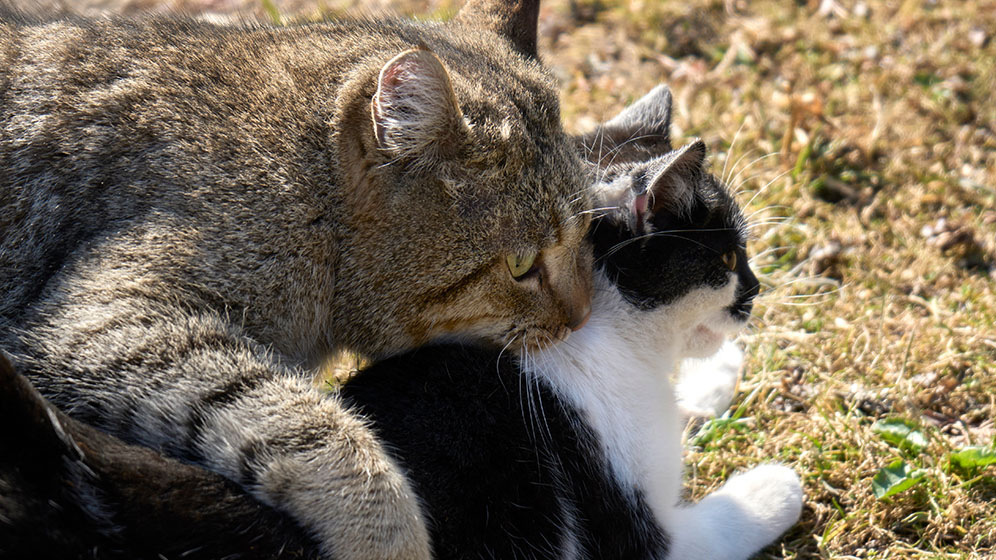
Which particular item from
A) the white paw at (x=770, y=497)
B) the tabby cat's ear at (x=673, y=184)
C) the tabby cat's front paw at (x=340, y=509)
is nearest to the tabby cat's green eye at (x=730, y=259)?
the tabby cat's ear at (x=673, y=184)

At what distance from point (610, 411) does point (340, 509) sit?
3.56ft

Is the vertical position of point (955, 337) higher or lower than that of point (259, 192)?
lower

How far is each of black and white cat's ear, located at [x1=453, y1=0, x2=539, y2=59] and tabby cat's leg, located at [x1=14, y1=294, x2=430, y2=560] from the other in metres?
1.82

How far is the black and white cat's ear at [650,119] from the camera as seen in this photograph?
12.4 ft

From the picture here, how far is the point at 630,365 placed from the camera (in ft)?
10.9

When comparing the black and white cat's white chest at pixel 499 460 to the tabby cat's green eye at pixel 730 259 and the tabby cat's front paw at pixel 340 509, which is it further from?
the tabby cat's green eye at pixel 730 259

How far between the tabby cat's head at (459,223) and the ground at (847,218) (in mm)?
1134

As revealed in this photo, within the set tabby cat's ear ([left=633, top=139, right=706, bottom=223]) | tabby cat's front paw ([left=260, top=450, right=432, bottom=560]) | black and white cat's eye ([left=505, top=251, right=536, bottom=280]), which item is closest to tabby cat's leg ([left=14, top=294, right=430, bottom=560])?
tabby cat's front paw ([left=260, top=450, right=432, bottom=560])

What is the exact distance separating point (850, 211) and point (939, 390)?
1.32m

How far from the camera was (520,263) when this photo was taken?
3109 millimetres

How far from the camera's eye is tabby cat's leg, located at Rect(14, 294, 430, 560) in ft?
8.18

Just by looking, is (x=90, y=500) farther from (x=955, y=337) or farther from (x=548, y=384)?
(x=955, y=337)

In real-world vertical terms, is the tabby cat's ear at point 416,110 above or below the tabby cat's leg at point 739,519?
above

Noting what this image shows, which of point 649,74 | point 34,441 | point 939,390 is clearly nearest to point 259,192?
point 34,441
